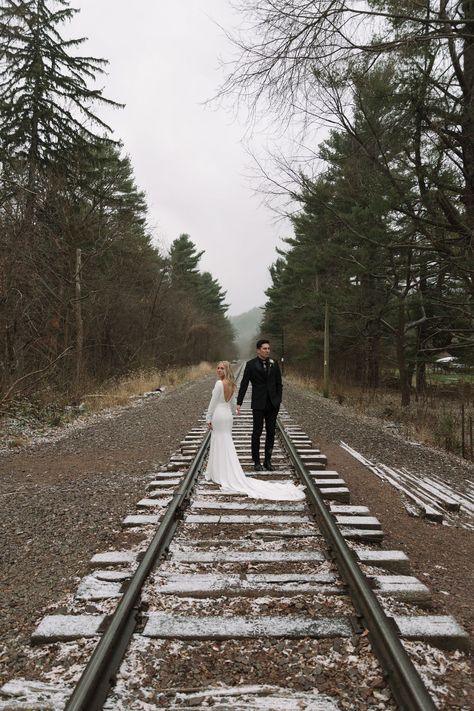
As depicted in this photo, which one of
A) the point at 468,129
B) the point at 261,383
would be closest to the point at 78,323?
the point at 261,383

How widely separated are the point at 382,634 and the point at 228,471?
3.59m

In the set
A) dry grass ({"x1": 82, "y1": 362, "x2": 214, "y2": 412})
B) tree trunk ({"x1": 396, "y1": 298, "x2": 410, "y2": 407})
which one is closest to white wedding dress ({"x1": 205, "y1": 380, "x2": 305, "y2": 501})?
dry grass ({"x1": 82, "y1": 362, "x2": 214, "y2": 412})

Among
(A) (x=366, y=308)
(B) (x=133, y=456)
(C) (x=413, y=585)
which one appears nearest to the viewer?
(C) (x=413, y=585)

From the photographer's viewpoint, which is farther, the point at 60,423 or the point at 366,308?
the point at 366,308

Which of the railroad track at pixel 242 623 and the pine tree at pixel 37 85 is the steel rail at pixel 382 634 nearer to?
the railroad track at pixel 242 623

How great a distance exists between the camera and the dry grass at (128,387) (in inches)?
620

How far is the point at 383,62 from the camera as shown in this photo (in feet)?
20.7

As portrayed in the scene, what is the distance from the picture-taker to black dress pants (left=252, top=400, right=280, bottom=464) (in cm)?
729

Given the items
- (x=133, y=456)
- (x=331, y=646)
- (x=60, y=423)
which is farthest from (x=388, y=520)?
(x=60, y=423)

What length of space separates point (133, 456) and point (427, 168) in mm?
6847

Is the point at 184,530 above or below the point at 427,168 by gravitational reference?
below

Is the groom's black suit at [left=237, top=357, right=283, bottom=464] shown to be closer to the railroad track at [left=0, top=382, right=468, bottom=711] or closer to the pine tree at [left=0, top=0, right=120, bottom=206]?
the railroad track at [left=0, top=382, right=468, bottom=711]

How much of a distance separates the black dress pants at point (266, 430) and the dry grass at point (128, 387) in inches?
339

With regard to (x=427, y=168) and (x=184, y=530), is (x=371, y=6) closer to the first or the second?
(x=427, y=168)
